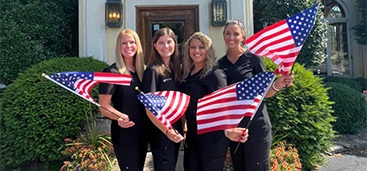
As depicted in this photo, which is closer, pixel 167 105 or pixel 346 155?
pixel 167 105

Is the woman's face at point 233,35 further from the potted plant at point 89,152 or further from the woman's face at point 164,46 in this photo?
the potted plant at point 89,152

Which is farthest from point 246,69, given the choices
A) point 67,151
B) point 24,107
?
point 24,107

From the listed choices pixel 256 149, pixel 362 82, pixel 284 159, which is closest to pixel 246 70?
pixel 256 149

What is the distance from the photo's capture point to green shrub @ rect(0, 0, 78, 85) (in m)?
6.18

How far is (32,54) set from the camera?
630 centimetres

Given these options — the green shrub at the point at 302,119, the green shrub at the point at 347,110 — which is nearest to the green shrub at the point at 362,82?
the green shrub at the point at 347,110

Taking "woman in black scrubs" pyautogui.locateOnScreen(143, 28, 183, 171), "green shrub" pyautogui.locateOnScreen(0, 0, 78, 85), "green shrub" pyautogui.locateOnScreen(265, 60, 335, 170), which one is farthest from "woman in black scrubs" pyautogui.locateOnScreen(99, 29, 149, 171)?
"green shrub" pyautogui.locateOnScreen(0, 0, 78, 85)

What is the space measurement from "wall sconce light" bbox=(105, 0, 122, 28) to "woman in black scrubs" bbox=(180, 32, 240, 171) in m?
3.70

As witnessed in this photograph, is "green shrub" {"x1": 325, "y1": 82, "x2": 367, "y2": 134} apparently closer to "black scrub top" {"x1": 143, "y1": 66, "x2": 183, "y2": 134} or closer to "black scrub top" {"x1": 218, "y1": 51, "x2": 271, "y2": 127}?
"black scrub top" {"x1": 218, "y1": 51, "x2": 271, "y2": 127}

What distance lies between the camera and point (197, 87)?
2.72 m

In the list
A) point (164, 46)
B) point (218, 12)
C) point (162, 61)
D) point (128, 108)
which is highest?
point (218, 12)

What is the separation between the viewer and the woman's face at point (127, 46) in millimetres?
2771

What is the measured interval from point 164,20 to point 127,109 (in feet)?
13.3

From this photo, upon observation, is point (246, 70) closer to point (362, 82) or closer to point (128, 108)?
point (128, 108)
